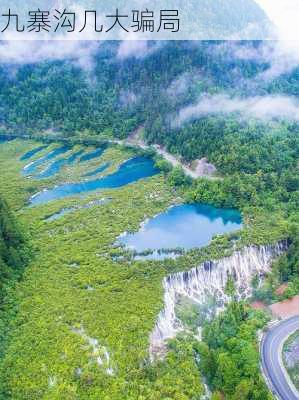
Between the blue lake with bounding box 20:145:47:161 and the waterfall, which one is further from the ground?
the blue lake with bounding box 20:145:47:161

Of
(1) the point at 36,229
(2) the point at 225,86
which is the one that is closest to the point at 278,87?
(2) the point at 225,86

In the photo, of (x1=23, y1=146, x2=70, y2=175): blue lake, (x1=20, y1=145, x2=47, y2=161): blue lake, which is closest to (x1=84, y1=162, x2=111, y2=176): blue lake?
(x1=23, y1=146, x2=70, y2=175): blue lake

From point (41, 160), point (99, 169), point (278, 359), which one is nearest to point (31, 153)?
point (41, 160)

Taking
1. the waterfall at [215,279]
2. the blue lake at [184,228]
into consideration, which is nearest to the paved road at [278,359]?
the waterfall at [215,279]

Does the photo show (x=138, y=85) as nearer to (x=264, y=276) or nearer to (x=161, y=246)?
(x=161, y=246)

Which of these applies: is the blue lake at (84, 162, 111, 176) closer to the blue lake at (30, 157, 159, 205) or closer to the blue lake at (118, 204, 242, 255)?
the blue lake at (30, 157, 159, 205)

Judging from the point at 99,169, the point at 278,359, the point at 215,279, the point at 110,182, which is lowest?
the point at 278,359

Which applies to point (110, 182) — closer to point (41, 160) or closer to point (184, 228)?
point (41, 160)
